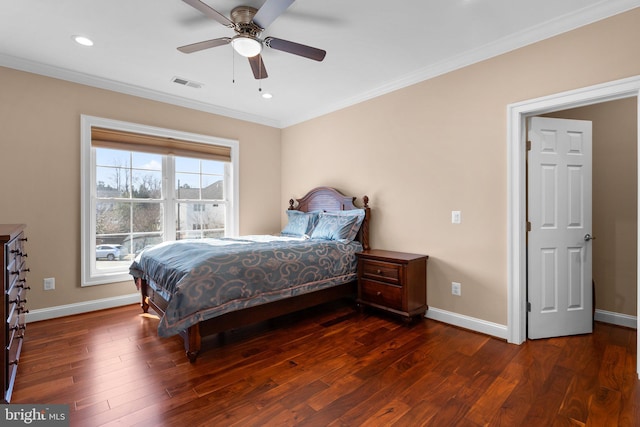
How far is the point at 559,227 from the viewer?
8.96 feet

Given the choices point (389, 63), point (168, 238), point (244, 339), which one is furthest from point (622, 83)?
point (168, 238)

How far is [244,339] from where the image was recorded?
108 inches

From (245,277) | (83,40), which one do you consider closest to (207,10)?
(83,40)

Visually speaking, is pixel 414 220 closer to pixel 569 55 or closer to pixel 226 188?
pixel 569 55

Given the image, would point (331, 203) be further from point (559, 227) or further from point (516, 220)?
point (559, 227)

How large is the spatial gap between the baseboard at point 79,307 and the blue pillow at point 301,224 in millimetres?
2042

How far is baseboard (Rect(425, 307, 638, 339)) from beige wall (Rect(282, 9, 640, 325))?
0.21 feet

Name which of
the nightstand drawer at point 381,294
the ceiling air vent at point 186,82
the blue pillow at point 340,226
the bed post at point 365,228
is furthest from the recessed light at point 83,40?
the nightstand drawer at point 381,294

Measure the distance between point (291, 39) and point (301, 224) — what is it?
2292mm

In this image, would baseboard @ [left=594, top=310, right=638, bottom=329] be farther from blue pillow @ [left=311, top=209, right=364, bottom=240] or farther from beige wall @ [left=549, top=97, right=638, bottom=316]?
blue pillow @ [left=311, top=209, right=364, bottom=240]

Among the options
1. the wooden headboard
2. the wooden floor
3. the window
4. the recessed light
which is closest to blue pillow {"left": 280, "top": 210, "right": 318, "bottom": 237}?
the wooden headboard

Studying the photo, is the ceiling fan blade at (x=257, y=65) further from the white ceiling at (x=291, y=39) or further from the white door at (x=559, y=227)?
the white door at (x=559, y=227)

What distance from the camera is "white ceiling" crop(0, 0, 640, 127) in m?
2.23

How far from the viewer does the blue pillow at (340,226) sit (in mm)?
3680
